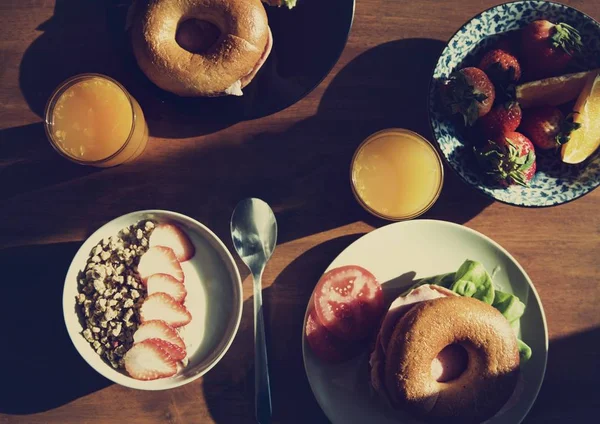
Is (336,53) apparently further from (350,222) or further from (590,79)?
(590,79)

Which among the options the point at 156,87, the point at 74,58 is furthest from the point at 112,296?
the point at 74,58

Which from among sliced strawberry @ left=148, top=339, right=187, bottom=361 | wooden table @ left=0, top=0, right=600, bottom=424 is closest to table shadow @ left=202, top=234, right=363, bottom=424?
wooden table @ left=0, top=0, right=600, bottom=424

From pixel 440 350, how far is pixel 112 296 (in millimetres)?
797

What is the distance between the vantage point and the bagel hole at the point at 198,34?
135 cm

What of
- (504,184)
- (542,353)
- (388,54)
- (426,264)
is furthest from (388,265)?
(388,54)

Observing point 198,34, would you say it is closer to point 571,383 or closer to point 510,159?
point 510,159

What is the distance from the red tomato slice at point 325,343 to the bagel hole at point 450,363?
0.21m

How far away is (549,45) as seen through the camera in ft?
4.32

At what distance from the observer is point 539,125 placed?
1346 mm

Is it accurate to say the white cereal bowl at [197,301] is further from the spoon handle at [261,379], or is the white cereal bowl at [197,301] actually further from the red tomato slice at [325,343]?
the red tomato slice at [325,343]

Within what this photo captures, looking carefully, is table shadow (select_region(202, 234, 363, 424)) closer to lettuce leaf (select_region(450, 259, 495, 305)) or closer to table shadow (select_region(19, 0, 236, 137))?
lettuce leaf (select_region(450, 259, 495, 305))

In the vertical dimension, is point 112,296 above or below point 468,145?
below

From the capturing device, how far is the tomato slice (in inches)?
52.6

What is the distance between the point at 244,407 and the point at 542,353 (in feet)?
2.59
